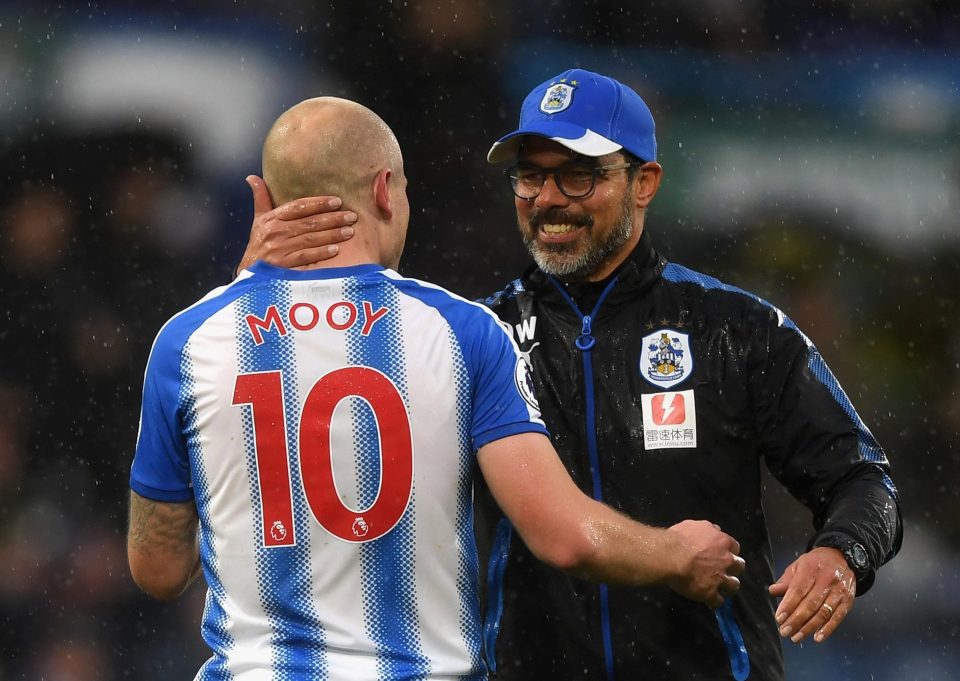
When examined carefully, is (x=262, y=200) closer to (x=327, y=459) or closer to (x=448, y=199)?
(x=327, y=459)

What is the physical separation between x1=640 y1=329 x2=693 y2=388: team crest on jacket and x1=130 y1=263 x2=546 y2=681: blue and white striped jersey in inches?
29.0

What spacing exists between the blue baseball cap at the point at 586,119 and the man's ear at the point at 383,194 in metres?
0.76

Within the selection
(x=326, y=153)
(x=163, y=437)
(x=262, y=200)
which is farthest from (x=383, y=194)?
(x=163, y=437)

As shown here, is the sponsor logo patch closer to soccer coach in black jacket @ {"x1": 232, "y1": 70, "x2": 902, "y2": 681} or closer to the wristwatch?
soccer coach in black jacket @ {"x1": 232, "y1": 70, "x2": 902, "y2": 681}

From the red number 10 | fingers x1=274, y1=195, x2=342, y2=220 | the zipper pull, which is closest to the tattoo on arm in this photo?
the red number 10

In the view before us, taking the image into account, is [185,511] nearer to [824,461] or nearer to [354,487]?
[354,487]

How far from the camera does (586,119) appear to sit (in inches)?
106

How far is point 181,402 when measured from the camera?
184cm

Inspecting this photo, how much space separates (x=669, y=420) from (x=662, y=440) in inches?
1.7

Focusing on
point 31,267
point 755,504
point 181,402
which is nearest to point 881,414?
point 755,504

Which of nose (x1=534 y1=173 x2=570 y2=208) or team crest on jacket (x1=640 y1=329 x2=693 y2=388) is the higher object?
nose (x1=534 y1=173 x2=570 y2=208)

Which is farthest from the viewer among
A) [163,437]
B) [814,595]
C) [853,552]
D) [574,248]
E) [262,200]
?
[574,248]

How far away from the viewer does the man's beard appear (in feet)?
8.68

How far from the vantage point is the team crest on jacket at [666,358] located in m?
2.54
